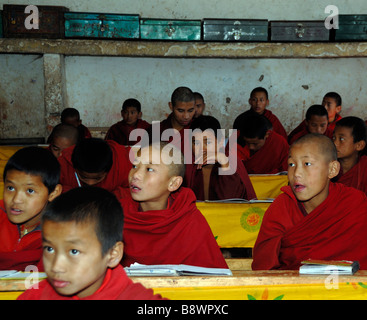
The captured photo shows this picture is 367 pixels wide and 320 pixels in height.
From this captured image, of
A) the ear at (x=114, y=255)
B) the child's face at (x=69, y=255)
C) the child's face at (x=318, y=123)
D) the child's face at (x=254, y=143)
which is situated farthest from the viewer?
the child's face at (x=318, y=123)

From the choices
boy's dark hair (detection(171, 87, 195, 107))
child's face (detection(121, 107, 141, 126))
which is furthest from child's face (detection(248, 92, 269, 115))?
boy's dark hair (detection(171, 87, 195, 107))

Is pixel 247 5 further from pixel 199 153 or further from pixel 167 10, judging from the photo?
pixel 199 153

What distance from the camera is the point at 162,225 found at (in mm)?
2184

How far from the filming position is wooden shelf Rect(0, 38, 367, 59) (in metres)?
6.84

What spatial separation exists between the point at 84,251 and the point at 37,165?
847 mm

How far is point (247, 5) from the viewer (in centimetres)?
779

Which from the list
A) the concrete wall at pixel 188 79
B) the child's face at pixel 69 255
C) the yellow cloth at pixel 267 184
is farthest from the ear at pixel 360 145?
the concrete wall at pixel 188 79

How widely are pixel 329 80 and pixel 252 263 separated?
6.37 meters

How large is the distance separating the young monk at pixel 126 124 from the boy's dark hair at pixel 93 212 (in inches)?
211

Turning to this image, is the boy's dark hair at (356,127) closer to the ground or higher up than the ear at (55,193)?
higher up

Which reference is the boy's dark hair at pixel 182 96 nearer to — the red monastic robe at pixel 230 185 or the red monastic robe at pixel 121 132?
the red monastic robe at pixel 230 185

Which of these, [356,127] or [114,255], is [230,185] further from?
[114,255]

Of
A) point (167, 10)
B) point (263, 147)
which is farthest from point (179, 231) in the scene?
point (167, 10)

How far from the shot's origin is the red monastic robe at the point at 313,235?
225cm
